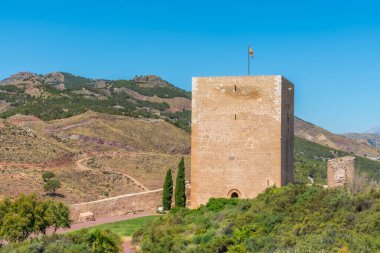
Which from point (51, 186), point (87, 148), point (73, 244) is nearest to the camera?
point (73, 244)

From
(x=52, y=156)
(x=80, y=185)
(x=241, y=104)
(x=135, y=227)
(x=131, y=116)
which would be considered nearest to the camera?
(x=241, y=104)

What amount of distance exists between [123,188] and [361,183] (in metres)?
19.2

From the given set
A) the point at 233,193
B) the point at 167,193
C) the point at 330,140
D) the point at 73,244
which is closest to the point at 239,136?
the point at 233,193

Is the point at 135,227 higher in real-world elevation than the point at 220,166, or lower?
lower

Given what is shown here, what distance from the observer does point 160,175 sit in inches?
1517

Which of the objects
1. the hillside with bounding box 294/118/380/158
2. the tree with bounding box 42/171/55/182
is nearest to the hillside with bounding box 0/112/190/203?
the tree with bounding box 42/171/55/182

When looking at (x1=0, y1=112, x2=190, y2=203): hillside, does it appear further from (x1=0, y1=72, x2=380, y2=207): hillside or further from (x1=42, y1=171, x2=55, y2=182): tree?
(x1=42, y1=171, x2=55, y2=182): tree

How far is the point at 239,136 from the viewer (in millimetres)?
18203

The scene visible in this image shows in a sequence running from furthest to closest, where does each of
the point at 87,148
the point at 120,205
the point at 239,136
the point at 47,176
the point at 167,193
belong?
the point at 87,148
the point at 47,176
the point at 167,193
the point at 120,205
the point at 239,136

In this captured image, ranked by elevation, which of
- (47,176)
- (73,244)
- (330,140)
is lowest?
(73,244)

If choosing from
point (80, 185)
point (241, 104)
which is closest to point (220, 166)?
point (241, 104)

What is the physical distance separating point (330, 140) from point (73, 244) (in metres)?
97.4

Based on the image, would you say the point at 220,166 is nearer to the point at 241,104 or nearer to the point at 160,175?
the point at 241,104

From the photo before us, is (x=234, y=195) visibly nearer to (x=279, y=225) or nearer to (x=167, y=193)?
(x=279, y=225)
